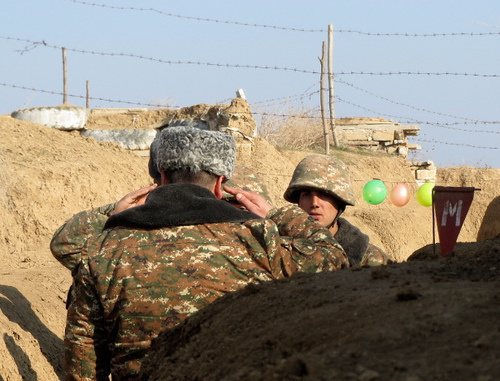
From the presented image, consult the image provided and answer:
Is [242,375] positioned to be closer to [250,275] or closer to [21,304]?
[250,275]

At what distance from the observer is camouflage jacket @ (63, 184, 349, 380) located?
9.14 feet

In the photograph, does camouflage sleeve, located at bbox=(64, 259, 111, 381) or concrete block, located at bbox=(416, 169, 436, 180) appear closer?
camouflage sleeve, located at bbox=(64, 259, 111, 381)

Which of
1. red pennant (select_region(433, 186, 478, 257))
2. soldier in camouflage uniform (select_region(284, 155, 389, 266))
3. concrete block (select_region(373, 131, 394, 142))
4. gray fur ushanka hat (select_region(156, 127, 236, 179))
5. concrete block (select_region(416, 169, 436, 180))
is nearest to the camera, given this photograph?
gray fur ushanka hat (select_region(156, 127, 236, 179))

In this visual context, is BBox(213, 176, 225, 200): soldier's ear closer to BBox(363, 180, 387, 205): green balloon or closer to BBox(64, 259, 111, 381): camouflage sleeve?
BBox(64, 259, 111, 381): camouflage sleeve

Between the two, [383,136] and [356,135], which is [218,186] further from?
[383,136]

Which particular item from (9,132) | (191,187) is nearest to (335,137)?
(9,132)

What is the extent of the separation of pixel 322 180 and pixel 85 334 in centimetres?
243

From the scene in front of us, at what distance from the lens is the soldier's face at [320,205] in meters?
4.95

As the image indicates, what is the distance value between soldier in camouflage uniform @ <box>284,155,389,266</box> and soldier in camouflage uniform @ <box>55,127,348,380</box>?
1.73 m

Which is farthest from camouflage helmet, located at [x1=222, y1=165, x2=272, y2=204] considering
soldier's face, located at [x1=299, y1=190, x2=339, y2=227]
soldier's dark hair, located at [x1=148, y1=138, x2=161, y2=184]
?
soldier's dark hair, located at [x1=148, y1=138, x2=161, y2=184]

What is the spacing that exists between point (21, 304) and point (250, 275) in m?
4.27

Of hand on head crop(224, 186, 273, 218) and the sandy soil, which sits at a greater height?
hand on head crop(224, 186, 273, 218)

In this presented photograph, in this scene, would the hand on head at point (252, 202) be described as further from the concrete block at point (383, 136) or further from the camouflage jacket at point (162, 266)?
the concrete block at point (383, 136)

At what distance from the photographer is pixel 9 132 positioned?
40.7ft
